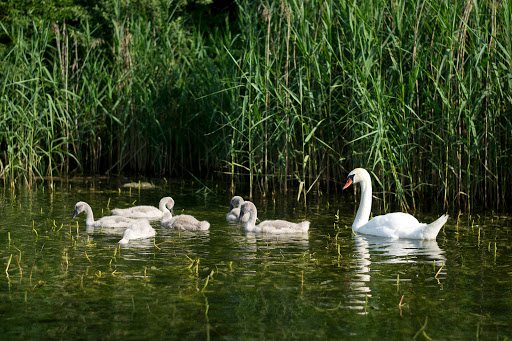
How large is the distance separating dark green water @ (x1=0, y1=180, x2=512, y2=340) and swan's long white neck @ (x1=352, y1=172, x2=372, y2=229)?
28 centimetres

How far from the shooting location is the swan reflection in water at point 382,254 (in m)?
7.34

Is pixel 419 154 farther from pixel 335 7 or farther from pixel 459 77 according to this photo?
pixel 335 7

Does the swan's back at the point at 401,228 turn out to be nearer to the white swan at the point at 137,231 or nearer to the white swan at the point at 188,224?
the white swan at the point at 188,224

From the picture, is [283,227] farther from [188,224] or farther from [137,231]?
[137,231]

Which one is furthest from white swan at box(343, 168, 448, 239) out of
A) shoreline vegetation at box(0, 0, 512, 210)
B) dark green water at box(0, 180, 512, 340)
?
shoreline vegetation at box(0, 0, 512, 210)

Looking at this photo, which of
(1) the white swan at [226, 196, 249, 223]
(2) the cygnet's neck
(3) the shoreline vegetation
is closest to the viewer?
(2) the cygnet's neck

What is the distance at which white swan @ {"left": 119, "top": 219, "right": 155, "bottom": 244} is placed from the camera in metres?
9.16

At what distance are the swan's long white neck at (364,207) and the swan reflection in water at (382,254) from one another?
30cm

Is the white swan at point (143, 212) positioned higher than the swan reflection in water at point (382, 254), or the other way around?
the white swan at point (143, 212)

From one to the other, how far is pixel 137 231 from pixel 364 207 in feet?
9.56

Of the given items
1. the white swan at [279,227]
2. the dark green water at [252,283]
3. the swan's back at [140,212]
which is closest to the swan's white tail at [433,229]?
the dark green water at [252,283]

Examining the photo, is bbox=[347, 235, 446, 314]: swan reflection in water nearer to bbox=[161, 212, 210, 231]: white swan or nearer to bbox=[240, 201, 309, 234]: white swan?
bbox=[240, 201, 309, 234]: white swan

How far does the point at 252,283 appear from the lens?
23.9 feet

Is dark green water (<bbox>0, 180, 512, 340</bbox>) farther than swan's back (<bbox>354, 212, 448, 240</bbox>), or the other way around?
swan's back (<bbox>354, 212, 448, 240</bbox>)
